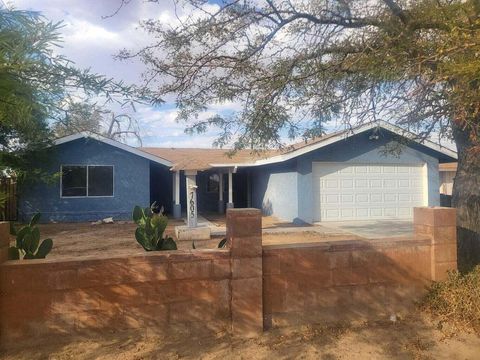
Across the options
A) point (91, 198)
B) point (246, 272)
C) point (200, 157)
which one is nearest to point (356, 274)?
point (246, 272)

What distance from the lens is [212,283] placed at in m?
4.18

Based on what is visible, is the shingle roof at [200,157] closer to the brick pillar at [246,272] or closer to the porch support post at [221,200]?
the porch support post at [221,200]

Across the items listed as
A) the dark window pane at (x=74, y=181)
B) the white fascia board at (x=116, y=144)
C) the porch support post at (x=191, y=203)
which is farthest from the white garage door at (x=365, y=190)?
the dark window pane at (x=74, y=181)

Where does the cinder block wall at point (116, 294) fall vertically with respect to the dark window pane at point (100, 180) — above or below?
below

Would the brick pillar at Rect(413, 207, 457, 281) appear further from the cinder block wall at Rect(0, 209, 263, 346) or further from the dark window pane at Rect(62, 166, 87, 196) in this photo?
the dark window pane at Rect(62, 166, 87, 196)

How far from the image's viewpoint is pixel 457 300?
4555 millimetres

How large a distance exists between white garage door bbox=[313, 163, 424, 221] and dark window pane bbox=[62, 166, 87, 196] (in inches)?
363

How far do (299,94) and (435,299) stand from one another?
3.80 metres

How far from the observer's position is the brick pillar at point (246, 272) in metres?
4.18

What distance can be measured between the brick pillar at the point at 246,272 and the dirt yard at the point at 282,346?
0.58ft

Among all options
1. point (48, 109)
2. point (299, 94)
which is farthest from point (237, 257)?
point (299, 94)

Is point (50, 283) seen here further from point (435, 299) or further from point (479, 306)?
point (479, 306)

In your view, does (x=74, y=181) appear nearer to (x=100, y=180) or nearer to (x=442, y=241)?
(x=100, y=180)

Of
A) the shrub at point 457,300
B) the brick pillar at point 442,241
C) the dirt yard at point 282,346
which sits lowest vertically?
the dirt yard at point 282,346
